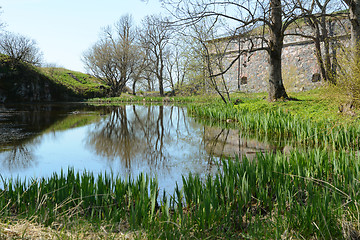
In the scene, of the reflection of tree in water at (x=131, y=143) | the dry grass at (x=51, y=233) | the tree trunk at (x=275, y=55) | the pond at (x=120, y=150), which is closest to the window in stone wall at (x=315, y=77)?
the tree trunk at (x=275, y=55)

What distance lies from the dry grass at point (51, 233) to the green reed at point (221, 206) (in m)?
0.12

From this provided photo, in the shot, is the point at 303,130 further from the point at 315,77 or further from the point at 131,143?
the point at 315,77

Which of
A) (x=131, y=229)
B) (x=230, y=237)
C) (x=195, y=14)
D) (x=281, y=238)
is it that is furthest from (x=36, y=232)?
(x=195, y=14)

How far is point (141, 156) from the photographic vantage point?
15.7 feet

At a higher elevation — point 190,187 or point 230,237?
point 190,187

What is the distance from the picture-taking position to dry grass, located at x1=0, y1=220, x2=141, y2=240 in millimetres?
1756

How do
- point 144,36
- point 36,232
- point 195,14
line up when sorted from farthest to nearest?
point 144,36 → point 195,14 → point 36,232

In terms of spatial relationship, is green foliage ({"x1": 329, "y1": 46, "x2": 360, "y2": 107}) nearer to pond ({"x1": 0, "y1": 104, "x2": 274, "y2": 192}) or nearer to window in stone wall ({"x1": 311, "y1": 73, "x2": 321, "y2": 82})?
pond ({"x1": 0, "y1": 104, "x2": 274, "y2": 192})

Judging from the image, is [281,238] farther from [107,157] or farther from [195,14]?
[195,14]

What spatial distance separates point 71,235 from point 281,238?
4.44ft

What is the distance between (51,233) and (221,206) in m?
1.22

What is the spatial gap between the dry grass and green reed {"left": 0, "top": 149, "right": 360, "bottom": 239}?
117mm

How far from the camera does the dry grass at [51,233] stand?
1.76 metres

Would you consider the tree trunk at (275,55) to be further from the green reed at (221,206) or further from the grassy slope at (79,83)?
the grassy slope at (79,83)
